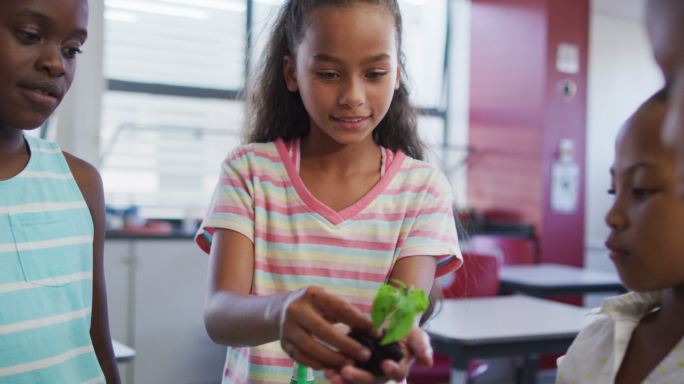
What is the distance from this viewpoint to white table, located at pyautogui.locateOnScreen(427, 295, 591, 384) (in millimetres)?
2217

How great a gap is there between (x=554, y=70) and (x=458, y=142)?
3.39ft

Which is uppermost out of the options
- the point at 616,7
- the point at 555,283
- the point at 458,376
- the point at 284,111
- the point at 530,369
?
the point at 616,7

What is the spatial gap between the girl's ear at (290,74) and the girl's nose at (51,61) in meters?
0.35

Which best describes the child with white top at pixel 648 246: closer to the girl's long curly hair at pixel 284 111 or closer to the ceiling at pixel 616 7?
the girl's long curly hair at pixel 284 111

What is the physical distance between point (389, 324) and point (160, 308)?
325 centimetres

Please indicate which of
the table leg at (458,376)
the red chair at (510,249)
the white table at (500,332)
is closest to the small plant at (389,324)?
the white table at (500,332)

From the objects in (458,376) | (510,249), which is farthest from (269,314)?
(510,249)

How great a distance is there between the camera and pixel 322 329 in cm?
68

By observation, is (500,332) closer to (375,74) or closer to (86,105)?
(375,74)

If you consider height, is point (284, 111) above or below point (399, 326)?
above

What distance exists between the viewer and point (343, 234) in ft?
3.43

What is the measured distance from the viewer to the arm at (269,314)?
69 centimetres

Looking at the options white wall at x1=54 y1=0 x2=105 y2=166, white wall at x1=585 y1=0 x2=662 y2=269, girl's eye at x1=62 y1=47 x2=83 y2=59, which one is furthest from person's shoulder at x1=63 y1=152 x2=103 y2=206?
white wall at x1=585 y1=0 x2=662 y2=269

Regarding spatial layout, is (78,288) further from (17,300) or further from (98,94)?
(98,94)
